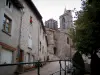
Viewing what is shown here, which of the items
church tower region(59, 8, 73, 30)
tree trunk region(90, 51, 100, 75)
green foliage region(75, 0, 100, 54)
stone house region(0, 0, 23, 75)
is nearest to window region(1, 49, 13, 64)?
stone house region(0, 0, 23, 75)

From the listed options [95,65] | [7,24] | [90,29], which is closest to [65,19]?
[95,65]

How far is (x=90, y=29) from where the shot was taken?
11.0 metres

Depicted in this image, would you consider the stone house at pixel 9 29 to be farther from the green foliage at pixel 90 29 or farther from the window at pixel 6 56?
the green foliage at pixel 90 29

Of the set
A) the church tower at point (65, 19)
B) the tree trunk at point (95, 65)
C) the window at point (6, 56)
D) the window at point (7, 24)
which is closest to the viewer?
the window at point (6, 56)

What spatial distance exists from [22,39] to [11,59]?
3.20 meters

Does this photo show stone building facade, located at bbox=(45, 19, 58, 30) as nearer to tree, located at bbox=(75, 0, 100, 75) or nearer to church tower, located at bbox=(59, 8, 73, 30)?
church tower, located at bbox=(59, 8, 73, 30)

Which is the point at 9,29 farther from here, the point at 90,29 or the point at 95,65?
the point at 95,65

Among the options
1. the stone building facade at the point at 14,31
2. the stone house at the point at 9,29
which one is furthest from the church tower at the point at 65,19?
the stone house at the point at 9,29

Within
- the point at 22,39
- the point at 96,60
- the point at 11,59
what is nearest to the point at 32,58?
the point at 22,39

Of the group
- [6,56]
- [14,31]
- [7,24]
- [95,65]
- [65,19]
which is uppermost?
[65,19]

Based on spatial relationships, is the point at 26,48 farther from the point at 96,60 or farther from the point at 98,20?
the point at 98,20

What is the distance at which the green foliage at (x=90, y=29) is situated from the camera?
33.4 ft

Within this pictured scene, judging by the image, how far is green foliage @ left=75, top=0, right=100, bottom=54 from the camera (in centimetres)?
1017

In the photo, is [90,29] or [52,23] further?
[52,23]
